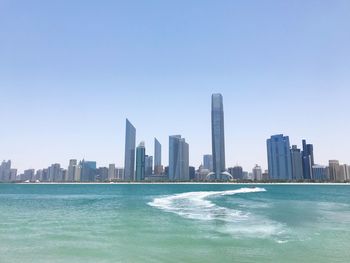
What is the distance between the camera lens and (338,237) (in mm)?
20344

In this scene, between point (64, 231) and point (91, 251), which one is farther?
point (64, 231)

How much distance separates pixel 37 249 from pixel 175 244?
26.3 feet

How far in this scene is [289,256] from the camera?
50.9 ft

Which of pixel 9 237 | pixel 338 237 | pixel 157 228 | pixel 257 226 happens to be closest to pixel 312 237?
pixel 338 237

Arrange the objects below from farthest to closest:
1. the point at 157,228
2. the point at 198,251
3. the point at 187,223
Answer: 1. the point at 187,223
2. the point at 157,228
3. the point at 198,251

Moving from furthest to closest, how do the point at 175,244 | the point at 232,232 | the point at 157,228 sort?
the point at 157,228, the point at 232,232, the point at 175,244

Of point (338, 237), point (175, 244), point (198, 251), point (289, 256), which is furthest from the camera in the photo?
point (338, 237)

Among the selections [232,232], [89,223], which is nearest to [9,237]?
[89,223]

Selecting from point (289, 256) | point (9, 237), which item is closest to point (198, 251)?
point (289, 256)

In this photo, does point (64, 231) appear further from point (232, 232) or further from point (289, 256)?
point (289, 256)

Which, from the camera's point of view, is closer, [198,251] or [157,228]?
[198,251]

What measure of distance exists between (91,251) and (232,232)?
10500mm

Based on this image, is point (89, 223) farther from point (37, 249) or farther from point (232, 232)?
point (232, 232)

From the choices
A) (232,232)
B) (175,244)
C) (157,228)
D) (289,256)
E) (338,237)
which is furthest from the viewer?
(157,228)
